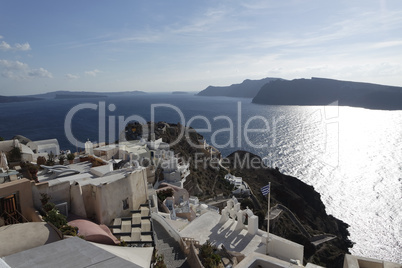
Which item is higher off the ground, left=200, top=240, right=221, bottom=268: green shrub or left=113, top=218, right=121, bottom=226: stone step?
left=113, top=218, right=121, bottom=226: stone step

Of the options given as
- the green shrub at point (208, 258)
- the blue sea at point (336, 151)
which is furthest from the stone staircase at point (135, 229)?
the blue sea at point (336, 151)

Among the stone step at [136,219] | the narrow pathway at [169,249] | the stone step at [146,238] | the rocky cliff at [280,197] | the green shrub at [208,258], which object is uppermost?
the stone step at [136,219]

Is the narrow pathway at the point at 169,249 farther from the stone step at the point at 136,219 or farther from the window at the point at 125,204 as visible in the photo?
the window at the point at 125,204

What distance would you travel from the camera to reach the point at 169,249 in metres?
11.6

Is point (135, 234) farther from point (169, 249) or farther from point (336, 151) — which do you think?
point (336, 151)

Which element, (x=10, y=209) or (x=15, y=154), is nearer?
(x=10, y=209)

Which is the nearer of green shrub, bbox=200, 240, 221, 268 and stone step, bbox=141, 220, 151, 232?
green shrub, bbox=200, 240, 221, 268

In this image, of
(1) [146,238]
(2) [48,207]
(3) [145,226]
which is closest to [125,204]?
(3) [145,226]

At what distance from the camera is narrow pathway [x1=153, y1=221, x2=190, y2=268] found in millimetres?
10680

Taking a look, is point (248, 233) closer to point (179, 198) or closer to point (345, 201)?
point (179, 198)

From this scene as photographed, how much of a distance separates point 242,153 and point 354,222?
2706cm

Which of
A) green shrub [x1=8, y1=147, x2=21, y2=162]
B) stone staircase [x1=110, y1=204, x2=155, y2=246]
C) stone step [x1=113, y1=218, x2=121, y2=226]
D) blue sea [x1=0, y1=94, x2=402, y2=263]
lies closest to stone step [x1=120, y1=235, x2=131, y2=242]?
stone staircase [x1=110, y1=204, x2=155, y2=246]

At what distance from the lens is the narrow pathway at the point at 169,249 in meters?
10.7

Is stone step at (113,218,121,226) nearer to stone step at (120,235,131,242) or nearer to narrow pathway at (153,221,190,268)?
stone step at (120,235,131,242)
